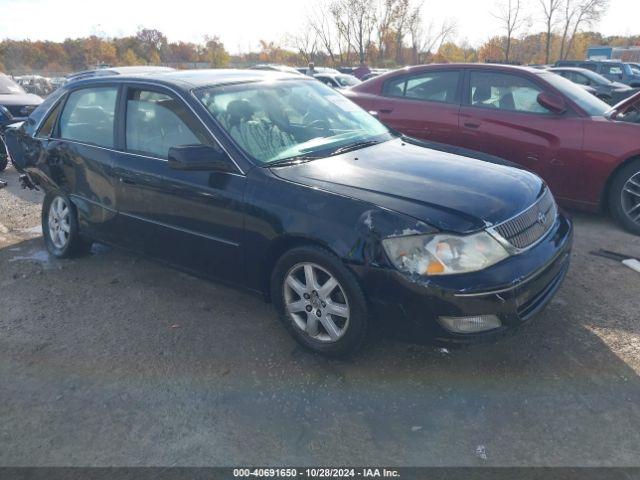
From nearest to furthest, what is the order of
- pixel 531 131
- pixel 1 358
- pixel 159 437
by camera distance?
pixel 159 437 → pixel 1 358 → pixel 531 131

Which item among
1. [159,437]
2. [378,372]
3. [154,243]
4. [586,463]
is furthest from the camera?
[154,243]

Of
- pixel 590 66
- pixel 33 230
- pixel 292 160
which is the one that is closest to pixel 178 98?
pixel 292 160

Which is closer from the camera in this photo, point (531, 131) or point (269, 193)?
point (269, 193)

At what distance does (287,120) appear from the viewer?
3.83 meters

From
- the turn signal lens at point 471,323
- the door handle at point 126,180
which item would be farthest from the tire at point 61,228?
the turn signal lens at point 471,323

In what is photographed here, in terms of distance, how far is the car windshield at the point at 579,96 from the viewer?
18.2 feet

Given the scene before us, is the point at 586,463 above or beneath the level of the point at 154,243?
beneath

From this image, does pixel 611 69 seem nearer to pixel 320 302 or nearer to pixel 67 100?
pixel 67 100

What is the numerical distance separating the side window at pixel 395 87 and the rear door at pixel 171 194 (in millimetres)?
3592

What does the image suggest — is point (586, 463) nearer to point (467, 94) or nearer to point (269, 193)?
point (269, 193)

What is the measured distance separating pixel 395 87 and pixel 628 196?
9.80 ft

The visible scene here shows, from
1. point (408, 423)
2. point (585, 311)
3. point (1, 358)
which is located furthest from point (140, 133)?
point (585, 311)

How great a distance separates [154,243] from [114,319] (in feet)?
2.04

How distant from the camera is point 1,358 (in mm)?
3395
